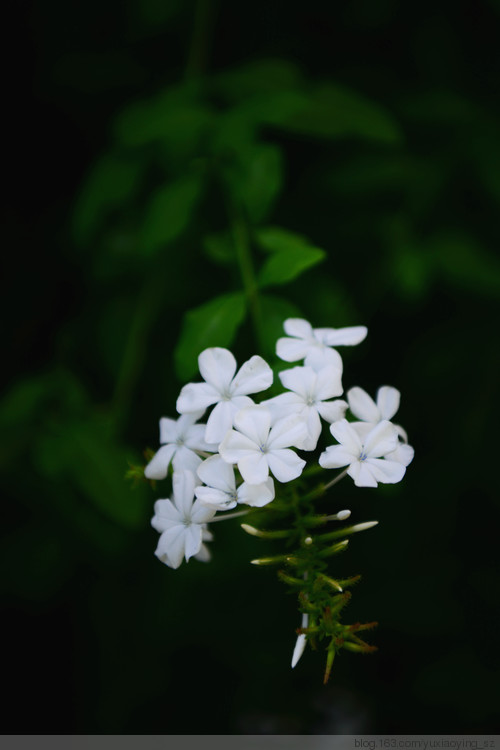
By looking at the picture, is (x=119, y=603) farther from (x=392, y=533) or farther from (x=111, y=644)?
(x=392, y=533)

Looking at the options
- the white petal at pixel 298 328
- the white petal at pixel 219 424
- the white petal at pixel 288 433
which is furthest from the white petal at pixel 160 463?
the white petal at pixel 298 328

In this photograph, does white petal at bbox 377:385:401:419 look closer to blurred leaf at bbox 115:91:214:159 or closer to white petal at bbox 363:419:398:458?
white petal at bbox 363:419:398:458

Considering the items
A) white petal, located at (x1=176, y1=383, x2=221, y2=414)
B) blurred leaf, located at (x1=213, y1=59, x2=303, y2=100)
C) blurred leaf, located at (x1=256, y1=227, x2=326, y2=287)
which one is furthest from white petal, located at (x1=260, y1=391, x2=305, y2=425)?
blurred leaf, located at (x1=213, y1=59, x2=303, y2=100)

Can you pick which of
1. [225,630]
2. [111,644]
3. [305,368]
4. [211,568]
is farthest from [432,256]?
[111,644]

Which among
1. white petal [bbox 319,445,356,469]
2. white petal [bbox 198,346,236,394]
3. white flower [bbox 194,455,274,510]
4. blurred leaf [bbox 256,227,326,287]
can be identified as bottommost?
white flower [bbox 194,455,274,510]

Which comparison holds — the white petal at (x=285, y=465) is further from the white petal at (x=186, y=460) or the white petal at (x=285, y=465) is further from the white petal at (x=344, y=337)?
the white petal at (x=344, y=337)
